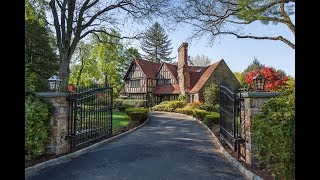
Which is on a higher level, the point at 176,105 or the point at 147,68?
the point at 147,68

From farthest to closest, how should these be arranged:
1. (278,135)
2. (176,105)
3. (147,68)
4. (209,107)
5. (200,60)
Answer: (200,60)
(147,68)
(176,105)
(209,107)
(278,135)

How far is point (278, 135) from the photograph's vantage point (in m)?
4.14

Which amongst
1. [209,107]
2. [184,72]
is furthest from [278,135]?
[184,72]

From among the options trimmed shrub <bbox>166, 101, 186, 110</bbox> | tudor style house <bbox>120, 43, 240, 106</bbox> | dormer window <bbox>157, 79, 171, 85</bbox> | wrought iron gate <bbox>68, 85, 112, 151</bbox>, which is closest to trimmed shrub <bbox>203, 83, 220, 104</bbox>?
tudor style house <bbox>120, 43, 240, 106</bbox>

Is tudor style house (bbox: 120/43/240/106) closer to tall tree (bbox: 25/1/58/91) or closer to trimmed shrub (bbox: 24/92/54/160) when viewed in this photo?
tall tree (bbox: 25/1/58/91)

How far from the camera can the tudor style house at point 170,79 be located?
115 feet

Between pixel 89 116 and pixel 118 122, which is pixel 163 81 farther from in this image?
pixel 89 116

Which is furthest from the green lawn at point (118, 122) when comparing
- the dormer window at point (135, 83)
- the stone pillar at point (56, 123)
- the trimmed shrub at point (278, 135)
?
the dormer window at point (135, 83)

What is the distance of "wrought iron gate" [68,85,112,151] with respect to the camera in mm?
7695

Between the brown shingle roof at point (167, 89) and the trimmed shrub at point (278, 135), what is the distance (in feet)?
106

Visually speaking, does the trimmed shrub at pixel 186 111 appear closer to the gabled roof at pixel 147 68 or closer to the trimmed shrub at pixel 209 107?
the trimmed shrub at pixel 209 107

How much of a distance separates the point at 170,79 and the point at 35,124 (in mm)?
34166

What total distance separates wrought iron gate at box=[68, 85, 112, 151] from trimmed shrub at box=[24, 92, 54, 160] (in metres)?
0.84
